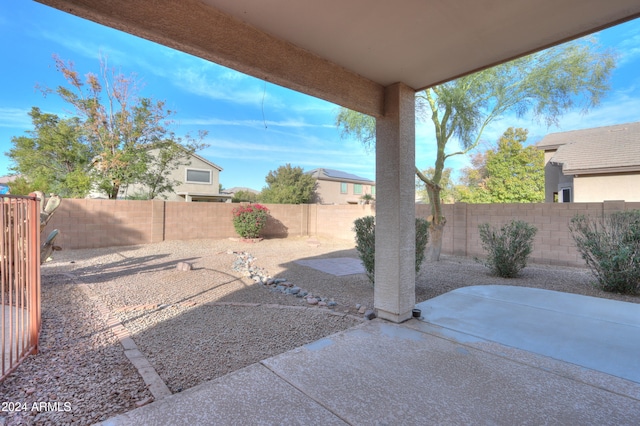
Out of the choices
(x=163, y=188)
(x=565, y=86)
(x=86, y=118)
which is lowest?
(x=163, y=188)

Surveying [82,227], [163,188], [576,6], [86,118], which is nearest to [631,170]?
[576,6]

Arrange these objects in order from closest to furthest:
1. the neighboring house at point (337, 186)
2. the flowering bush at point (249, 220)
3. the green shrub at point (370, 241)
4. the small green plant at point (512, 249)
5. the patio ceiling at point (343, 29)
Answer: the patio ceiling at point (343, 29), the green shrub at point (370, 241), the small green plant at point (512, 249), the flowering bush at point (249, 220), the neighboring house at point (337, 186)

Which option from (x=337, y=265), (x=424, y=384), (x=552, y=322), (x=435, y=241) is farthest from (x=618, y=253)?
(x=337, y=265)

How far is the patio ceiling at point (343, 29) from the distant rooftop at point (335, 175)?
25.5m

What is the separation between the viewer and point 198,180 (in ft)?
73.5

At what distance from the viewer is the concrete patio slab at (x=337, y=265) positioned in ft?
22.9

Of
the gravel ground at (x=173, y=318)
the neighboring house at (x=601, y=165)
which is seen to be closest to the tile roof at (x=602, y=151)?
the neighboring house at (x=601, y=165)

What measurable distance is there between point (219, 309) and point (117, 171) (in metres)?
11.9

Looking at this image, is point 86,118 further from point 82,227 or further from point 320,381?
point 320,381

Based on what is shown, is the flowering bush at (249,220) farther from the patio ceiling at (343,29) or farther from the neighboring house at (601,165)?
the neighboring house at (601,165)

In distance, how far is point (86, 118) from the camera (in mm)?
13039

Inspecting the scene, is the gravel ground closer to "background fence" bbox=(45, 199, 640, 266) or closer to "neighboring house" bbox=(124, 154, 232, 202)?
"background fence" bbox=(45, 199, 640, 266)

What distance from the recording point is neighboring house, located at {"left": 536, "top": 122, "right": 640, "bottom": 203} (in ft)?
33.1

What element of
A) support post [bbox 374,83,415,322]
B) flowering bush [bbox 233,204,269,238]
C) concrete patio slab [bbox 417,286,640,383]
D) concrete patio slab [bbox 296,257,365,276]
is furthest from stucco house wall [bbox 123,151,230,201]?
concrete patio slab [bbox 417,286,640,383]
